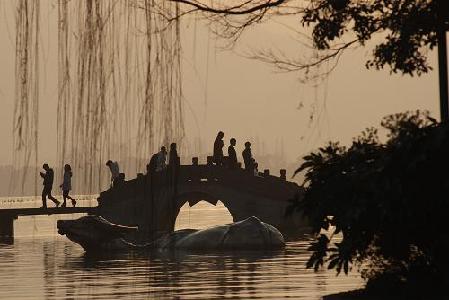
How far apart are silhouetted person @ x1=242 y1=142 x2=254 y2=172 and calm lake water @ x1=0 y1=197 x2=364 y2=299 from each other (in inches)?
683

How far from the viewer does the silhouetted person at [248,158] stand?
209 ft

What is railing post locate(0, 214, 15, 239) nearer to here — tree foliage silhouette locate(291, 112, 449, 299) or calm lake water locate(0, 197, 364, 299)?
calm lake water locate(0, 197, 364, 299)

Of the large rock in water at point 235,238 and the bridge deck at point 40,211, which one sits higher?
the bridge deck at point 40,211

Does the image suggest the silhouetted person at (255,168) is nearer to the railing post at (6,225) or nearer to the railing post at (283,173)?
the railing post at (283,173)

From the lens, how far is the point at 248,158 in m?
64.6

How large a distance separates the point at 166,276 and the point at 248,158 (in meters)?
33.3

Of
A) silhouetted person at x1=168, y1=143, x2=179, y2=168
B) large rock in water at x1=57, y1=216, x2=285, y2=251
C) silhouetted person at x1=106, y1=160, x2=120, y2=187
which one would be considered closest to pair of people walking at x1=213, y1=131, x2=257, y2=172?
silhouetted person at x1=106, y1=160, x2=120, y2=187

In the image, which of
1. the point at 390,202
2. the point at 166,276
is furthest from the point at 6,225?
the point at 390,202

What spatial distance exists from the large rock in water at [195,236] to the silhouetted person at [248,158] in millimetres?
17311

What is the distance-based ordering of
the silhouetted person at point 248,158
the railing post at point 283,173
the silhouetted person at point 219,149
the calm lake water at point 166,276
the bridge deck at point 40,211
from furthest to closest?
the railing post at point 283,173
the bridge deck at point 40,211
the silhouetted person at point 248,158
the silhouetted person at point 219,149
the calm lake water at point 166,276

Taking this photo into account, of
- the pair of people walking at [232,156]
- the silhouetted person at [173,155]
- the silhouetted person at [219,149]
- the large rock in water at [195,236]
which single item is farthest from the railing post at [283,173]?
the silhouetted person at [173,155]

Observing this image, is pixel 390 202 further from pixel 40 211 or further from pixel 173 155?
pixel 40 211

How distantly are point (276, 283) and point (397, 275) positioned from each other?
8.09 metres

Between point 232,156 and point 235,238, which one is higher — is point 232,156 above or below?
above
